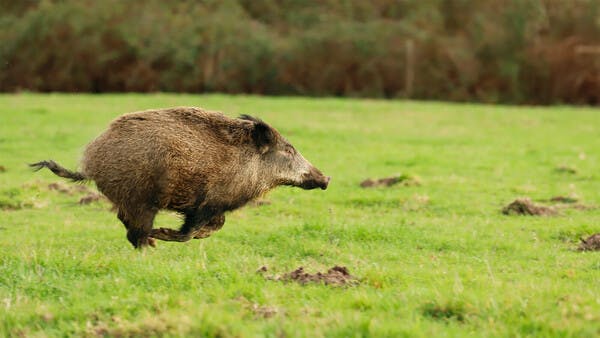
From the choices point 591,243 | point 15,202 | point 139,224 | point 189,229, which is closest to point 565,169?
point 591,243

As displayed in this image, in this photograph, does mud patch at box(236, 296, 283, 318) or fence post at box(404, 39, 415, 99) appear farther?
fence post at box(404, 39, 415, 99)

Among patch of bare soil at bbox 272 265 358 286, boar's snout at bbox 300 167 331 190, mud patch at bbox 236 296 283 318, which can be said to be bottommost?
patch of bare soil at bbox 272 265 358 286

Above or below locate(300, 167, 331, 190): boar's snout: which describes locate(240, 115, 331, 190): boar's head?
above

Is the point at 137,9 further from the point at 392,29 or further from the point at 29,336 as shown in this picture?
the point at 29,336

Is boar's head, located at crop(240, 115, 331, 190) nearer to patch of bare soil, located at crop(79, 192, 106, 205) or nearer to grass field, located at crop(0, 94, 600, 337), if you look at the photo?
grass field, located at crop(0, 94, 600, 337)

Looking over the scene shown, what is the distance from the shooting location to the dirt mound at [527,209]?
437 inches

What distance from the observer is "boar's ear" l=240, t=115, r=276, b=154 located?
8.90 metres

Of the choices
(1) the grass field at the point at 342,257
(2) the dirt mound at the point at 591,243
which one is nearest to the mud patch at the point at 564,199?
(1) the grass field at the point at 342,257

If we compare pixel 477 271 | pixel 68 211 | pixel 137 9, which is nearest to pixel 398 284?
pixel 477 271

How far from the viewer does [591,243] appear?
880 centimetres

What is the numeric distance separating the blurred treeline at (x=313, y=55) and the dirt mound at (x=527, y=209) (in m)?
23.2

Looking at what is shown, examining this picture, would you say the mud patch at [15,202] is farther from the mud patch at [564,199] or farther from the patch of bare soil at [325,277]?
the mud patch at [564,199]

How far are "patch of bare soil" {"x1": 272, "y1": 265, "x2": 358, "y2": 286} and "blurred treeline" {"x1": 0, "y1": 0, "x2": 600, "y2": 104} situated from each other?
27780mm

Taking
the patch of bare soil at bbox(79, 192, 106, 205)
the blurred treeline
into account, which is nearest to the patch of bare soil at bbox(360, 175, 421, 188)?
the patch of bare soil at bbox(79, 192, 106, 205)
